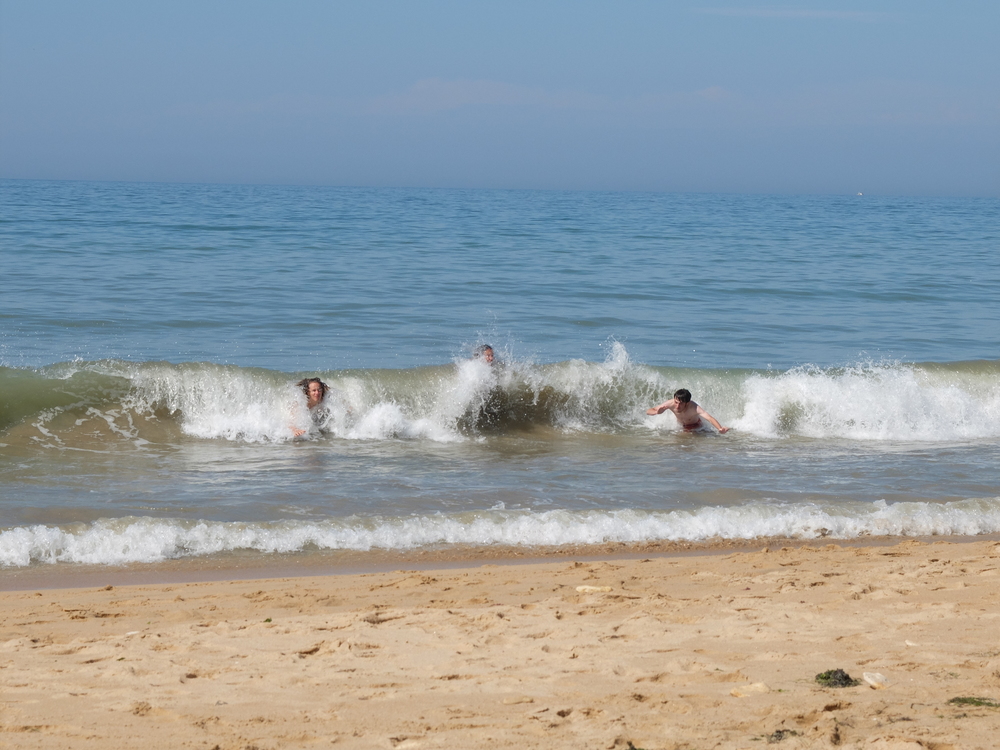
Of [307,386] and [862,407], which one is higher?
[307,386]

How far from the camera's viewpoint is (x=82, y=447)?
33.4 ft

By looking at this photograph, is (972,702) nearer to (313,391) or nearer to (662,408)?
(662,408)

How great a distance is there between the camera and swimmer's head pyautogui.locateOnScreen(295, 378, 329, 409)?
11.5 meters

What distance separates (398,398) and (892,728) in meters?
9.33

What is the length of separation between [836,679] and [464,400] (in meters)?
8.50

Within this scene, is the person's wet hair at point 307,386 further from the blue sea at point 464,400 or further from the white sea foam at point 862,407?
the white sea foam at point 862,407

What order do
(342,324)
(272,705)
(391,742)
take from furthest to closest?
1. (342,324)
2. (272,705)
3. (391,742)

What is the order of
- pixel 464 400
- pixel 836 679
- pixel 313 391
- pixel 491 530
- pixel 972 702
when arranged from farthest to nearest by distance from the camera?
1. pixel 464 400
2. pixel 313 391
3. pixel 491 530
4. pixel 836 679
5. pixel 972 702

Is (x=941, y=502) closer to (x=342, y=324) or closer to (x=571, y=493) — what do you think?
(x=571, y=493)

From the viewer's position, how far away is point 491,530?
743 cm

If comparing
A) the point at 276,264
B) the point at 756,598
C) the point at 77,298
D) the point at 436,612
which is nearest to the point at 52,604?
the point at 436,612

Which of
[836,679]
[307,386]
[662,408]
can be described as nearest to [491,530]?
[836,679]

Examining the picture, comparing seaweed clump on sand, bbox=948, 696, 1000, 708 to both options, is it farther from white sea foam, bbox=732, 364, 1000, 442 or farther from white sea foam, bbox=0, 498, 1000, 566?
white sea foam, bbox=732, 364, 1000, 442

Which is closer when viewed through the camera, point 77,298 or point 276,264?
point 77,298
